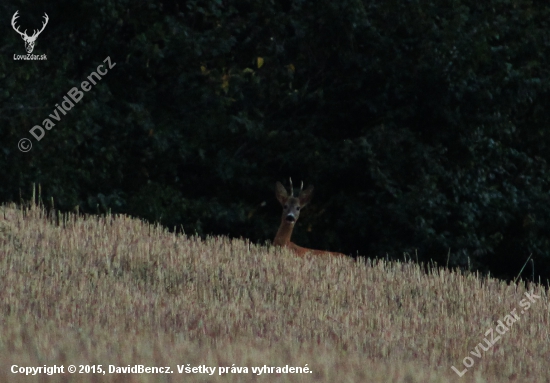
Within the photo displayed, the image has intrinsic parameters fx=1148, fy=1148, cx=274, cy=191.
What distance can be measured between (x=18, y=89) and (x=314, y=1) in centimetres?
482

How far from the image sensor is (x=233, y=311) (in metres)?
8.71

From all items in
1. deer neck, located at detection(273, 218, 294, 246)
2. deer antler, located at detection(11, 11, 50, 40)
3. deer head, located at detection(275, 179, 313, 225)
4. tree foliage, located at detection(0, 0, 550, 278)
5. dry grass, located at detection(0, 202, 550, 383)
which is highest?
deer antler, located at detection(11, 11, 50, 40)

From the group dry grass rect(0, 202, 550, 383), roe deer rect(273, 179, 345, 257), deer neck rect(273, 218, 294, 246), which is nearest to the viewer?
dry grass rect(0, 202, 550, 383)

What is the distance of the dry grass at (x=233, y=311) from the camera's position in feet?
22.0

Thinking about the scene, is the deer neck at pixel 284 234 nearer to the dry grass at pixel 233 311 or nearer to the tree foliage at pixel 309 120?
the dry grass at pixel 233 311

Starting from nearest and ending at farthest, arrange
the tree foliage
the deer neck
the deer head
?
1. the deer neck
2. the deer head
3. the tree foliage

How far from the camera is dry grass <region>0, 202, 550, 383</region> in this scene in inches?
264

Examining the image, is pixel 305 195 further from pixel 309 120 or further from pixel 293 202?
pixel 309 120

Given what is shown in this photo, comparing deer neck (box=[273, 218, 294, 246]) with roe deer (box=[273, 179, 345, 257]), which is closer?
roe deer (box=[273, 179, 345, 257])

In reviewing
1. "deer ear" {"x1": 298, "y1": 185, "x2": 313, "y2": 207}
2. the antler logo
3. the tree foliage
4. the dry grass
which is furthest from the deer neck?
the antler logo

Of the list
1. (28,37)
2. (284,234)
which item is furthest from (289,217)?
(28,37)

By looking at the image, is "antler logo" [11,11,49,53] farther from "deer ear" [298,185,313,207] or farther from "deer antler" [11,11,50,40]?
"deer ear" [298,185,313,207]

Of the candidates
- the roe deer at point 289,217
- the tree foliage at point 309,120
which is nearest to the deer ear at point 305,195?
the roe deer at point 289,217

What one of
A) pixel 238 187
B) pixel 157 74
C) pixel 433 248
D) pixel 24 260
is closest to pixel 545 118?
pixel 433 248
